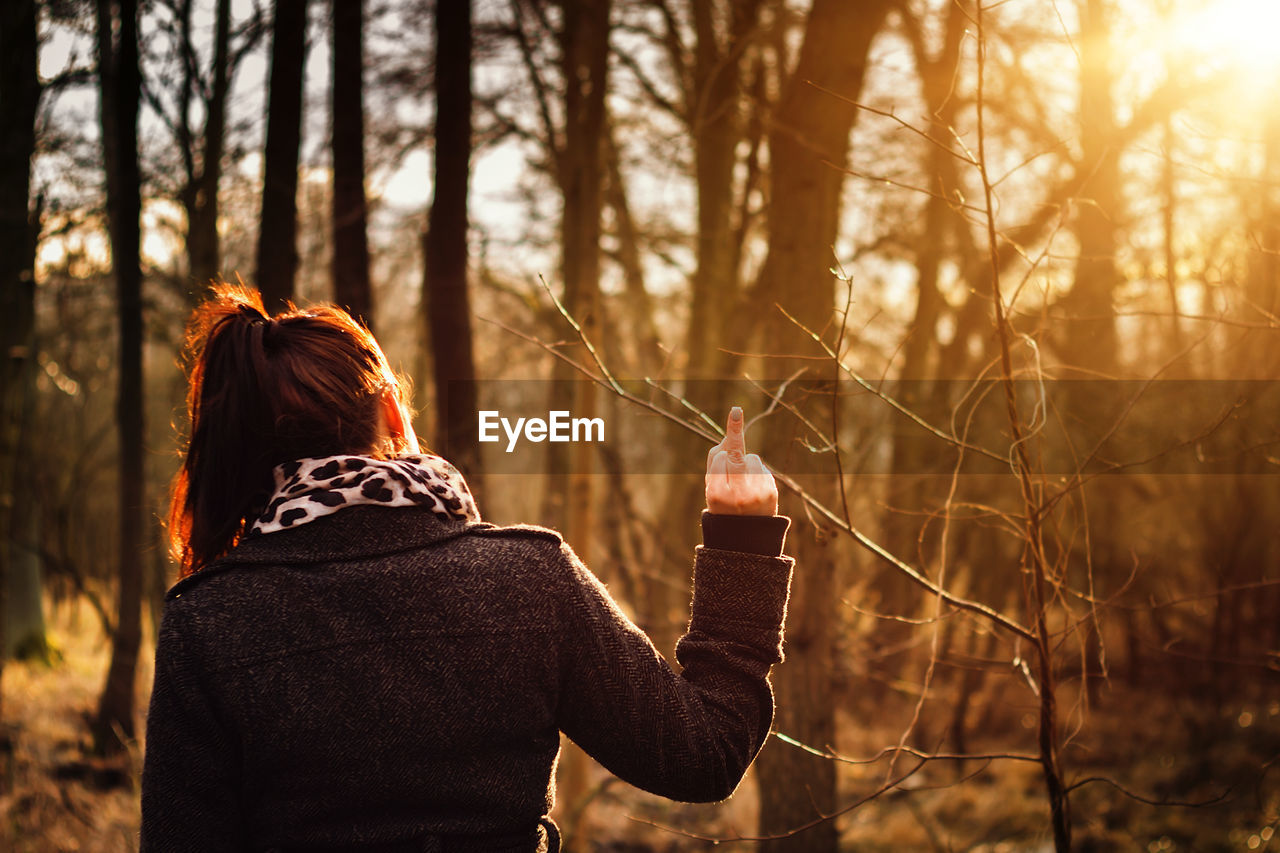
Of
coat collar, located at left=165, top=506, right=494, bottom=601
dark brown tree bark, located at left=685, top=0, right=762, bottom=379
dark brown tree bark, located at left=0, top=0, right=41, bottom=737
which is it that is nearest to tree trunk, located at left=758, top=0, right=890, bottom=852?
coat collar, located at left=165, top=506, right=494, bottom=601

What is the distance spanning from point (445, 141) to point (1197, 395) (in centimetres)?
578

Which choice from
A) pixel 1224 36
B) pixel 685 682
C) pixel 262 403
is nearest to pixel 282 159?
pixel 262 403

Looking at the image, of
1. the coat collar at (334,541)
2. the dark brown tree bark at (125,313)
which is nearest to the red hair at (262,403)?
the coat collar at (334,541)

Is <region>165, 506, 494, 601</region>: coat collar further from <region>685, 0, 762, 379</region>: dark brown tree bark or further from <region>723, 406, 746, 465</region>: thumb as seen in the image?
<region>685, 0, 762, 379</region>: dark brown tree bark

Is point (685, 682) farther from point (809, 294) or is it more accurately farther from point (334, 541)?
point (809, 294)

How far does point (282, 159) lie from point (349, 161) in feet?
0.99

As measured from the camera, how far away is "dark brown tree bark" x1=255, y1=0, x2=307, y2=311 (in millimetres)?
4293

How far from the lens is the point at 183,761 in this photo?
1176 millimetres

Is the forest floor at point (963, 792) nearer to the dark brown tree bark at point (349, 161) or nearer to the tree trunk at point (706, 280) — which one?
the tree trunk at point (706, 280)

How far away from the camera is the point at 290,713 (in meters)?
1.17

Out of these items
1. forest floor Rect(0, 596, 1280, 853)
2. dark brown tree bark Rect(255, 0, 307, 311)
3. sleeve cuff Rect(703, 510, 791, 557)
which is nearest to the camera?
sleeve cuff Rect(703, 510, 791, 557)

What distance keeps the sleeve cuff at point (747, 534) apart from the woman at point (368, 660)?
0.09 m

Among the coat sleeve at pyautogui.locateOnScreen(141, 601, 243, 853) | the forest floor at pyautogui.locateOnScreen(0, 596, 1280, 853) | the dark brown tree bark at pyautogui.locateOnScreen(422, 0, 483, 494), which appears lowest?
the forest floor at pyautogui.locateOnScreen(0, 596, 1280, 853)

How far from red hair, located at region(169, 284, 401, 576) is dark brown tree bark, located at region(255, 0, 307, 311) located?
10.1 feet
